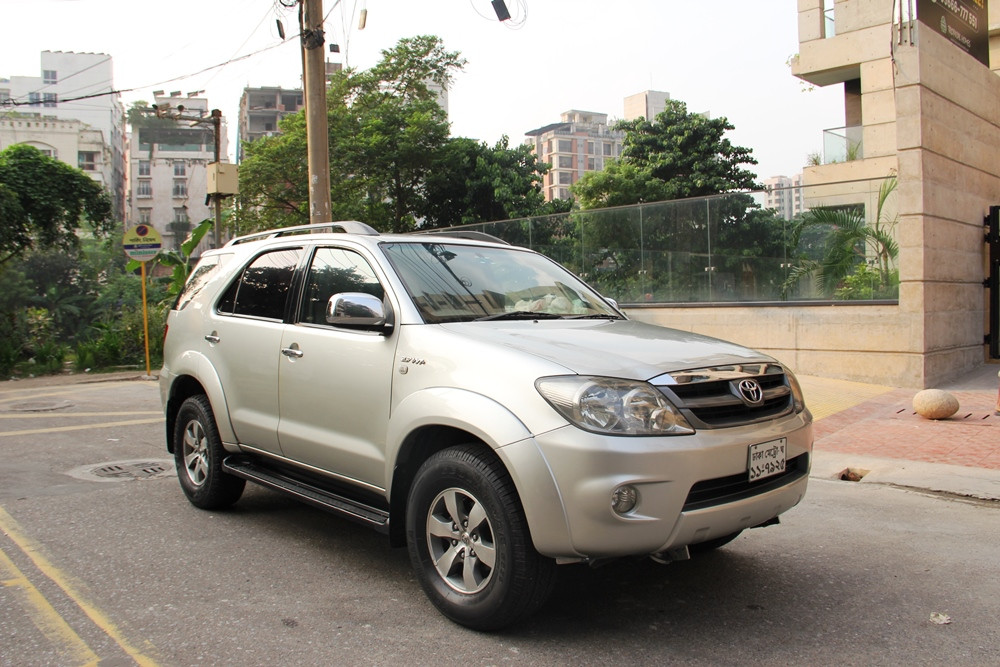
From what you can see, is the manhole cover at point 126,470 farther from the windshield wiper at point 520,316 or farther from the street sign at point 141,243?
the street sign at point 141,243

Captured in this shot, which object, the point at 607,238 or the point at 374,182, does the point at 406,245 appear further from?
the point at 374,182

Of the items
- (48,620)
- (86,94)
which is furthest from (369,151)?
(86,94)

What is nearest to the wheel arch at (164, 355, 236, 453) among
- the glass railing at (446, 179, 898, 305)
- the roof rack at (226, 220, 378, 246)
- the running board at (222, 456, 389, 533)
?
the running board at (222, 456, 389, 533)

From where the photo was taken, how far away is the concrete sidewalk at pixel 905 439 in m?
6.62

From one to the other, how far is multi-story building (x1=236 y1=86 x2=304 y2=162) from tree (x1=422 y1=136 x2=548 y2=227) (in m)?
61.2

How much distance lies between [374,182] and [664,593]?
33428 mm

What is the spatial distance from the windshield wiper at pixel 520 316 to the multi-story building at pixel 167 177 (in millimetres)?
89237

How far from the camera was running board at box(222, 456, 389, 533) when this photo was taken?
3906 mm

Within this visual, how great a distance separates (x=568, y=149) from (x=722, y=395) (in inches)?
6532

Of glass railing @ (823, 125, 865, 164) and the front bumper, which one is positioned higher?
glass railing @ (823, 125, 865, 164)

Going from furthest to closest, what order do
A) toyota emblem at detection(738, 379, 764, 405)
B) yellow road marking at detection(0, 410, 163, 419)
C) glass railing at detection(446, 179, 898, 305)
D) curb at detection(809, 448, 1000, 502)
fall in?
glass railing at detection(446, 179, 898, 305), yellow road marking at detection(0, 410, 163, 419), curb at detection(809, 448, 1000, 502), toyota emblem at detection(738, 379, 764, 405)

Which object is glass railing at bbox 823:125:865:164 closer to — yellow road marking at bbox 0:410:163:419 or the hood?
yellow road marking at bbox 0:410:163:419

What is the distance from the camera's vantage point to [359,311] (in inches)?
156

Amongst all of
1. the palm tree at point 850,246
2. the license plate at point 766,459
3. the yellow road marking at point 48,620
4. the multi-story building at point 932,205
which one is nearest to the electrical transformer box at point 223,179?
the palm tree at point 850,246
